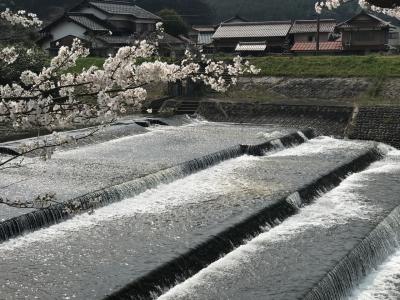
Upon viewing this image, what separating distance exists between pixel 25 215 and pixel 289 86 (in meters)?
17.4

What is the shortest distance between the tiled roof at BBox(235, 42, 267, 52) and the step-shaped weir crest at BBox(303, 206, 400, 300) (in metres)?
24.7

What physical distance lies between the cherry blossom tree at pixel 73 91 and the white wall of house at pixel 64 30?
2929cm

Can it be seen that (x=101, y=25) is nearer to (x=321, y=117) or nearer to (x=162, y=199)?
(x=321, y=117)

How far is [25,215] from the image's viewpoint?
30.1 feet

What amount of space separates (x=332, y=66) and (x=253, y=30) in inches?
433

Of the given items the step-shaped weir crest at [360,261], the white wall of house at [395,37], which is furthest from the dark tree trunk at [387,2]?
the white wall of house at [395,37]

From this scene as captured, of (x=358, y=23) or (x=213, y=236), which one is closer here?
(x=213, y=236)

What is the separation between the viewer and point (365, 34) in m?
31.9

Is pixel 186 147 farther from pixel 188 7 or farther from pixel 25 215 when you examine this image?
pixel 188 7

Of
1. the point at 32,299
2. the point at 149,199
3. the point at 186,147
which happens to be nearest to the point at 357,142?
the point at 186,147

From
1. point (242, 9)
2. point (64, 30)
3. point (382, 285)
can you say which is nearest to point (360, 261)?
point (382, 285)

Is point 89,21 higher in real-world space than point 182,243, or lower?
higher

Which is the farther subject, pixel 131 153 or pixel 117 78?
pixel 131 153

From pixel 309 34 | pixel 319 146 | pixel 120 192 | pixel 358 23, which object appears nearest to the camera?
pixel 120 192
